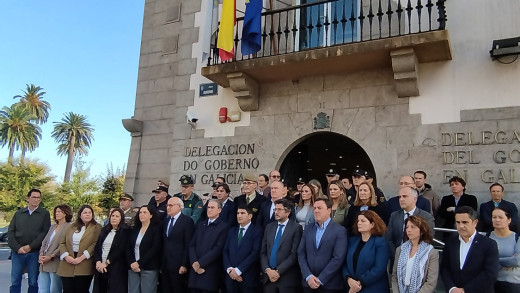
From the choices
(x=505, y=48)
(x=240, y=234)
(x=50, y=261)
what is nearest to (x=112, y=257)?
(x=50, y=261)

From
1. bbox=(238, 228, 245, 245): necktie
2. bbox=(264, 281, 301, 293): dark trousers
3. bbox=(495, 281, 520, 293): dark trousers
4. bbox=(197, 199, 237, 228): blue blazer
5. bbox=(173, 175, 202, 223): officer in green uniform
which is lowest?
bbox=(264, 281, 301, 293): dark trousers

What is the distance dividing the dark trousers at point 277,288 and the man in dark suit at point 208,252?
0.78 metres

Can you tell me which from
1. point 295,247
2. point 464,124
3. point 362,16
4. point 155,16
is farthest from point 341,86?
point 155,16

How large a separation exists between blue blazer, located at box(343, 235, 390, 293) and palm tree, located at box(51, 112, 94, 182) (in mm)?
49043

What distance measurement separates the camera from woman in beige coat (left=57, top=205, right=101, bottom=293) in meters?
5.89

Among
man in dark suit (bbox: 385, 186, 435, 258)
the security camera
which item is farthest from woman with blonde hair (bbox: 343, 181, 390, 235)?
the security camera

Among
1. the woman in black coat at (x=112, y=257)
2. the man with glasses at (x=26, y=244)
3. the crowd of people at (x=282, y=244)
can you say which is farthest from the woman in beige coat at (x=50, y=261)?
the woman in black coat at (x=112, y=257)

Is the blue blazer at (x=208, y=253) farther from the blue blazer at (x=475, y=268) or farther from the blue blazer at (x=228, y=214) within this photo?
the blue blazer at (x=475, y=268)

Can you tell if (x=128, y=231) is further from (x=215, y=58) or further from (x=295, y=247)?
(x=215, y=58)

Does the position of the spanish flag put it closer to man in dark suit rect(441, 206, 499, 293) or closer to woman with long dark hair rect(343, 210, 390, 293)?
woman with long dark hair rect(343, 210, 390, 293)

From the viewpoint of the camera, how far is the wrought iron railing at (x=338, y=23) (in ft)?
24.2

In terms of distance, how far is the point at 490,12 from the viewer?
714cm

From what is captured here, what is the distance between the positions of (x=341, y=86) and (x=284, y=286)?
4329mm

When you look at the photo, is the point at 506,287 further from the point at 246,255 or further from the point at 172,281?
the point at 172,281
